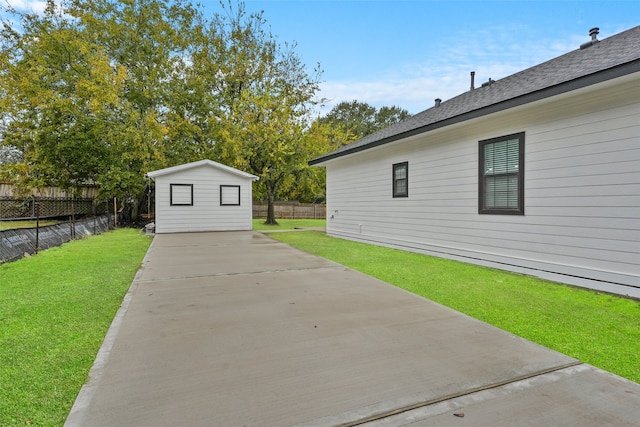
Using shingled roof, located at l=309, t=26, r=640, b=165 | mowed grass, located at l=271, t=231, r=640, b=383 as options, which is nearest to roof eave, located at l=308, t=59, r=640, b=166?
shingled roof, located at l=309, t=26, r=640, b=165

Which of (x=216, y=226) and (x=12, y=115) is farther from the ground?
(x=12, y=115)

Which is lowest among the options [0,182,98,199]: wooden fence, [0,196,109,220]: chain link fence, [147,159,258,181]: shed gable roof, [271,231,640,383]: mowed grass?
[271,231,640,383]: mowed grass

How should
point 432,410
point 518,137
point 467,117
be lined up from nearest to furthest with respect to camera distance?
point 432,410, point 518,137, point 467,117

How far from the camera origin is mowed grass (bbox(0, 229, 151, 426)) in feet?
6.12

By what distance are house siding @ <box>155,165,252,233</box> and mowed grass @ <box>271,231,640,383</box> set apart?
8695 mm

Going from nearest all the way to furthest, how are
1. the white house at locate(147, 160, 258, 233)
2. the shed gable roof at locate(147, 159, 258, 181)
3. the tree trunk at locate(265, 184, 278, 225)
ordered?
the shed gable roof at locate(147, 159, 258, 181)
the white house at locate(147, 160, 258, 233)
the tree trunk at locate(265, 184, 278, 225)

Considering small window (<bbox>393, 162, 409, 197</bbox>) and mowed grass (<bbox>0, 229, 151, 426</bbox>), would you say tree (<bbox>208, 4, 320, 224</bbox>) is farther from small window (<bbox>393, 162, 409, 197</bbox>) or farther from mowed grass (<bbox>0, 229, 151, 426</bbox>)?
mowed grass (<bbox>0, 229, 151, 426</bbox>)

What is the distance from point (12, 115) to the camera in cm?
1559

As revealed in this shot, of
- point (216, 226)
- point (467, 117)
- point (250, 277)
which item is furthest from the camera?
point (216, 226)

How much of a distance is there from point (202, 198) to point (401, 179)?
8.46 metres

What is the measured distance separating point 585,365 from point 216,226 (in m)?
13.0

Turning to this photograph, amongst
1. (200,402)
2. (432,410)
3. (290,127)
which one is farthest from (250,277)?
(290,127)

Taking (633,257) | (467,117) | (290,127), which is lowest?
(633,257)

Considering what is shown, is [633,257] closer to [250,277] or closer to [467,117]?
[467,117]
